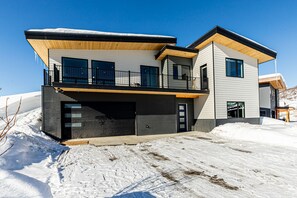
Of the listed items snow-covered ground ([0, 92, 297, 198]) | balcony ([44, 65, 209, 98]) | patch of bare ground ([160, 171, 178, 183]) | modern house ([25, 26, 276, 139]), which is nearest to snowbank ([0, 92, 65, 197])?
snow-covered ground ([0, 92, 297, 198])

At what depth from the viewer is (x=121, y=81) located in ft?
35.7

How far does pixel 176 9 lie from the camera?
47.1 feet

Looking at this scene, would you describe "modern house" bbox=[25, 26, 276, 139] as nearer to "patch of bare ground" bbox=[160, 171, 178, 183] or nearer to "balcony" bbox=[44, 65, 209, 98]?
"balcony" bbox=[44, 65, 209, 98]

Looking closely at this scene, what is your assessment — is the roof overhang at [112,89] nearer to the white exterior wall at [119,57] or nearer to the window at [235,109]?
the white exterior wall at [119,57]

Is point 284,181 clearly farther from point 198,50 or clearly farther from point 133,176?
point 198,50

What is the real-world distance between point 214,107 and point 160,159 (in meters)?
7.08

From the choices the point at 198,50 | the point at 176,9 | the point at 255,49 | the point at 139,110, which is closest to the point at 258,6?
the point at 255,49

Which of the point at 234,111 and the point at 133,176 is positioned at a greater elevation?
the point at 234,111

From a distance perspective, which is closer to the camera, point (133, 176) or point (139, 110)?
point (133, 176)

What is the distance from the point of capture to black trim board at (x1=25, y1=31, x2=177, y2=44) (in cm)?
852

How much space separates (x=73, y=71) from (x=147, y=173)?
28.0 feet

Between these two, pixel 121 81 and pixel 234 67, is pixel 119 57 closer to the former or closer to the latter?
pixel 121 81

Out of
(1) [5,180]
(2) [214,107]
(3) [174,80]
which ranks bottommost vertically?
(1) [5,180]

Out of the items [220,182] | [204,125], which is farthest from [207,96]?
[220,182]
